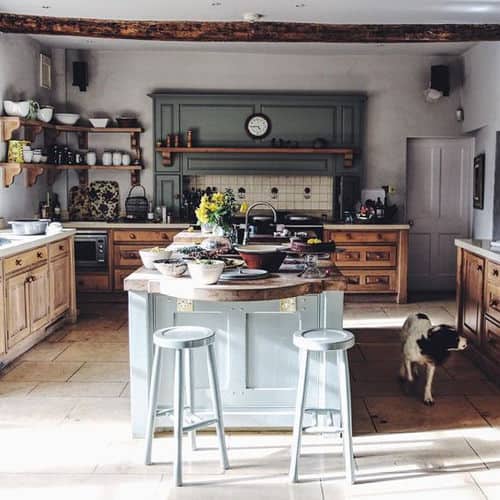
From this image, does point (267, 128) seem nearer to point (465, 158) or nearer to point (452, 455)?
point (465, 158)

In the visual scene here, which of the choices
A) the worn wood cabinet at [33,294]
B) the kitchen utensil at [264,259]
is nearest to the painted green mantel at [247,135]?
the worn wood cabinet at [33,294]

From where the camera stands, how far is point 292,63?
8.51 metres

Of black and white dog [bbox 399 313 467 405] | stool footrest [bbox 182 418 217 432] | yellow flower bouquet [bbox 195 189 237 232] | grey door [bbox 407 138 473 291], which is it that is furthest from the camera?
grey door [bbox 407 138 473 291]

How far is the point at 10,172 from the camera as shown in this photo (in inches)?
269

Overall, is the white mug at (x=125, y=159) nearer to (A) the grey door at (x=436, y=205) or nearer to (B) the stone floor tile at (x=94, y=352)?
(B) the stone floor tile at (x=94, y=352)

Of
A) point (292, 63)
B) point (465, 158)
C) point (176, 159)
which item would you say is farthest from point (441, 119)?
point (176, 159)

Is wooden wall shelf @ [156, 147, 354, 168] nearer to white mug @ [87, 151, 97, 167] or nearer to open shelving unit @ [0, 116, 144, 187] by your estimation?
open shelving unit @ [0, 116, 144, 187]

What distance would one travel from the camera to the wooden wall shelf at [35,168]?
681cm

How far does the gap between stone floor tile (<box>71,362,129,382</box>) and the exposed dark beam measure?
3024mm

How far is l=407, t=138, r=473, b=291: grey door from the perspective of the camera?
8.75 meters

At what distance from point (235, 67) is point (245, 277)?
17.5 ft

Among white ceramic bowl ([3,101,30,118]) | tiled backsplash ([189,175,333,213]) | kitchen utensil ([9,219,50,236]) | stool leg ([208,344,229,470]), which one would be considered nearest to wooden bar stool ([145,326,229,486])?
stool leg ([208,344,229,470])

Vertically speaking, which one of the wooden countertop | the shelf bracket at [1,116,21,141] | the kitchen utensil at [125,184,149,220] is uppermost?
the shelf bracket at [1,116,21,141]

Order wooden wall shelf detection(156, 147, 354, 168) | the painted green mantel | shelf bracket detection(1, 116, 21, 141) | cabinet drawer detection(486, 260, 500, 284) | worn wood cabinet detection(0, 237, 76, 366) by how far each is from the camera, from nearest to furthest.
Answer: cabinet drawer detection(486, 260, 500, 284)
worn wood cabinet detection(0, 237, 76, 366)
shelf bracket detection(1, 116, 21, 141)
wooden wall shelf detection(156, 147, 354, 168)
the painted green mantel
